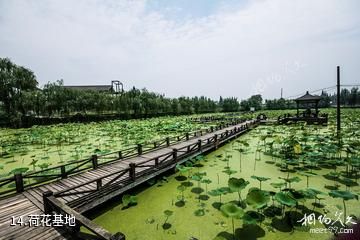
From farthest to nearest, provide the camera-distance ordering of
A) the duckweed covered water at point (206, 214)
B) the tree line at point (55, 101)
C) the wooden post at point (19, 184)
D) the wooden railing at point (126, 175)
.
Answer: the tree line at point (55, 101) < the wooden post at point (19, 184) < the wooden railing at point (126, 175) < the duckweed covered water at point (206, 214)

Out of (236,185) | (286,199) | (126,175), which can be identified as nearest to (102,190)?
(126,175)

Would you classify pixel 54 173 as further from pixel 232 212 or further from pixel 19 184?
pixel 232 212

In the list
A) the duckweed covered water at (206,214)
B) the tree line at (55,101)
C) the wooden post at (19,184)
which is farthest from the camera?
the tree line at (55,101)

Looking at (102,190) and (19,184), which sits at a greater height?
(19,184)

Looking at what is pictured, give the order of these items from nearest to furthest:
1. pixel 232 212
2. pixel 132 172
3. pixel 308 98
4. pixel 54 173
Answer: pixel 232 212 < pixel 132 172 < pixel 54 173 < pixel 308 98

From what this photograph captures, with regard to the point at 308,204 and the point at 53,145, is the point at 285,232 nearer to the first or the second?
the point at 308,204

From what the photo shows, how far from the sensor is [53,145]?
13.6 m

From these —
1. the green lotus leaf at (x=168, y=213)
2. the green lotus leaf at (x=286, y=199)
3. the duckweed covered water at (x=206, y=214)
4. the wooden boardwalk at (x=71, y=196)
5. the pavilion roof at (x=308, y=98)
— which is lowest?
the duckweed covered water at (x=206, y=214)

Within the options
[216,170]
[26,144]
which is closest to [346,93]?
[216,170]

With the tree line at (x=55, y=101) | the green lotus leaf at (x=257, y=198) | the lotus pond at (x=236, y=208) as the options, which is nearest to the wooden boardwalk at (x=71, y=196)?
the lotus pond at (x=236, y=208)

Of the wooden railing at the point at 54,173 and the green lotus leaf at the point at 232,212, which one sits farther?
the wooden railing at the point at 54,173

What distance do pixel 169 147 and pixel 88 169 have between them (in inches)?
180

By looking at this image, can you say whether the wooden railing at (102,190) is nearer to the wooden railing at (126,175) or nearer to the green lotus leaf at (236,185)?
the wooden railing at (126,175)

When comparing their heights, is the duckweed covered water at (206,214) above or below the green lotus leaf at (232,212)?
below
